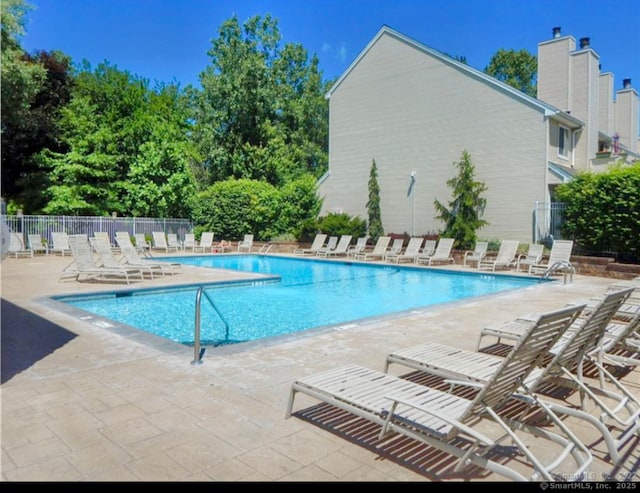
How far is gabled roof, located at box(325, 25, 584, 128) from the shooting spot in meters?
17.7

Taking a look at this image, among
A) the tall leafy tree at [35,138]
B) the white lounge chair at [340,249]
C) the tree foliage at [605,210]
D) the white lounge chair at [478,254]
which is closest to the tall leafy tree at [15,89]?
the tall leafy tree at [35,138]

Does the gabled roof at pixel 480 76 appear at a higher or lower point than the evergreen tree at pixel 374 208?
higher

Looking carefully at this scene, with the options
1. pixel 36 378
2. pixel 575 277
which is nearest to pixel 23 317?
pixel 36 378

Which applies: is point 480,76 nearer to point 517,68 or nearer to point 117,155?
point 117,155

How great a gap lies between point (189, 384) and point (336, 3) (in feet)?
95.0

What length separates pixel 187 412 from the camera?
3559 millimetres

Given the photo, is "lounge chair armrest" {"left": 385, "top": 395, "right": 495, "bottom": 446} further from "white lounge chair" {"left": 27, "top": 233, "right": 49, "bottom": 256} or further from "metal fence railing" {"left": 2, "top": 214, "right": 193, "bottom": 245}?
"metal fence railing" {"left": 2, "top": 214, "right": 193, "bottom": 245}

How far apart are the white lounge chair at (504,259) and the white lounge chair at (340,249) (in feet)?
19.4

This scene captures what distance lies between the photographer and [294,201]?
24750 millimetres

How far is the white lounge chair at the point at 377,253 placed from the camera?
62.3ft

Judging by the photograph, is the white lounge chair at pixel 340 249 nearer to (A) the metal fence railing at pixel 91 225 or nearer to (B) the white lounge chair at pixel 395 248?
(B) the white lounge chair at pixel 395 248

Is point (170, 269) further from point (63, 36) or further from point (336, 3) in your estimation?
point (336, 3)

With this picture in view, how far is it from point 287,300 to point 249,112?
24512mm

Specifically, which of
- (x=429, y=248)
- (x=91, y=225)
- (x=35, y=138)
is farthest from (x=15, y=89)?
(x=429, y=248)
